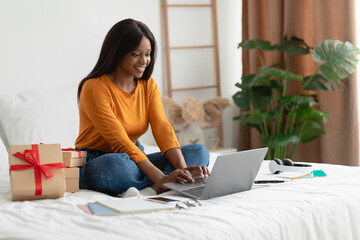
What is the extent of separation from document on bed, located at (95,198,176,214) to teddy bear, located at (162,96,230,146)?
1.94m

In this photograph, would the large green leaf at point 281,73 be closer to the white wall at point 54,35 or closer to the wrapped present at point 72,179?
the white wall at point 54,35

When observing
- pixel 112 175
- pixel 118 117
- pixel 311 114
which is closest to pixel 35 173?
pixel 112 175

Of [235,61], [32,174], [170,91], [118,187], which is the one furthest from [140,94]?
[235,61]

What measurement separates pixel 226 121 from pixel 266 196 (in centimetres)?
258

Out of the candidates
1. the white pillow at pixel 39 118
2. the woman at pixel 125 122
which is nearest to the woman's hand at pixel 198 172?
the woman at pixel 125 122

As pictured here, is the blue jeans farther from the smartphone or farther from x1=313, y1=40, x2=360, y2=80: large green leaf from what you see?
x1=313, y1=40, x2=360, y2=80: large green leaf

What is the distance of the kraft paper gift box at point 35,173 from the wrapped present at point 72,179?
0.11 m

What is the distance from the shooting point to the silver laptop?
5.27ft

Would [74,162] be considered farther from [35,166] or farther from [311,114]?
[311,114]

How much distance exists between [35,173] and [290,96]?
2.13 m

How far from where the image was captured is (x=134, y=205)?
57.9 inches

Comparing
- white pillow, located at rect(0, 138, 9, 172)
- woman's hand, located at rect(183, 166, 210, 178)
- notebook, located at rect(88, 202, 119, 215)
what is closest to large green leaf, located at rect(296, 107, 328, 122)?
woman's hand, located at rect(183, 166, 210, 178)

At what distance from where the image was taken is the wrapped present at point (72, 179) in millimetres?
1855

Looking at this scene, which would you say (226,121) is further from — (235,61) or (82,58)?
(82,58)
